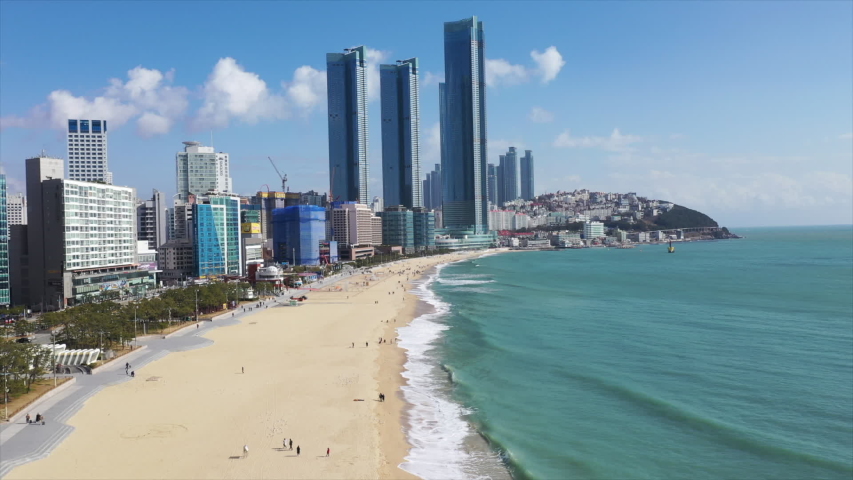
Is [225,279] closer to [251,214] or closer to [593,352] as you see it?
[251,214]

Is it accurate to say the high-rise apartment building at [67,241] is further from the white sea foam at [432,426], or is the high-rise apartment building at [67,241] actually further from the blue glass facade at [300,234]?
the blue glass facade at [300,234]

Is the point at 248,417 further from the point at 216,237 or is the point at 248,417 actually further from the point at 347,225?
the point at 347,225

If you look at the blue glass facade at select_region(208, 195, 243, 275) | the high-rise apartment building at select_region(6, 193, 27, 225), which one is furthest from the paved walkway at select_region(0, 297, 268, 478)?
the high-rise apartment building at select_region(6, 193, 27, 225)

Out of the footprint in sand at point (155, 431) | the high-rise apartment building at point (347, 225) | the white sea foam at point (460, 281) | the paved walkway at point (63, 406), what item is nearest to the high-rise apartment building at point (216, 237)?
the white sea foam at point (460, 281)

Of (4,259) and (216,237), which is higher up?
(216,237)

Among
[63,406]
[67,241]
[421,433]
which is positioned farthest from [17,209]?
[421,433]

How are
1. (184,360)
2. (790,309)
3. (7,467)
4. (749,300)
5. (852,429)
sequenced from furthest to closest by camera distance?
(749,300), (790,309), (184,360), (852,429), (7,467)

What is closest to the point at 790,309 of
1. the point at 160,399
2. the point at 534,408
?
the point at 534,408
